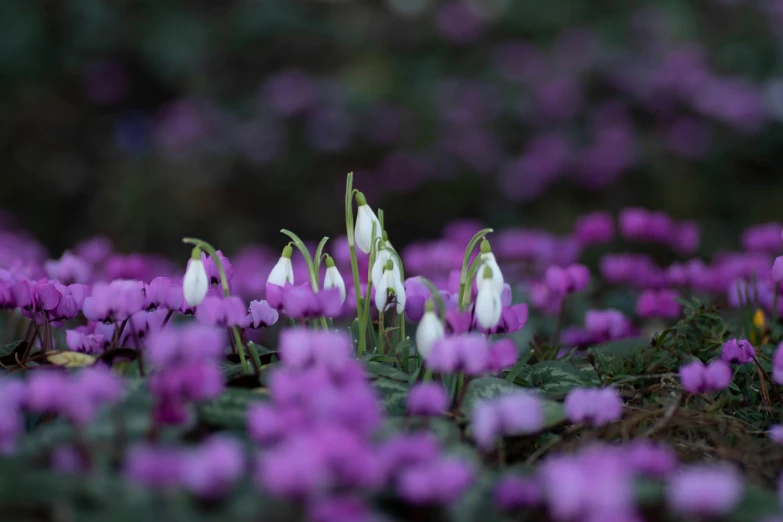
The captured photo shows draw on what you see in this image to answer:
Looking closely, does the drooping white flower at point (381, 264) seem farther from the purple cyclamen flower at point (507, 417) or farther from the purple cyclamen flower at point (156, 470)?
the purple cyclamen flower at point (156, 470)

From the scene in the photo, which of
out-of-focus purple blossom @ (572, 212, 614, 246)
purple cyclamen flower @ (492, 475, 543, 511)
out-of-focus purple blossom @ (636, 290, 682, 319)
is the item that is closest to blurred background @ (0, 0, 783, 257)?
out-of-focus purple blossom @ (572, 212, 614, 246)

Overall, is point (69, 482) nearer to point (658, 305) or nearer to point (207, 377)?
point (207, 377)

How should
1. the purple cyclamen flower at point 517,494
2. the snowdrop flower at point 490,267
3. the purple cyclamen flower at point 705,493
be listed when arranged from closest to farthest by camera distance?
the purple cyclamen flower at point 705,493 < the purple cyclamen flower at point 517,494 < the snowdrop flower at point 490,267


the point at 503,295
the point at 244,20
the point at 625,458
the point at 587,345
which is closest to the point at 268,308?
the point at 503,295

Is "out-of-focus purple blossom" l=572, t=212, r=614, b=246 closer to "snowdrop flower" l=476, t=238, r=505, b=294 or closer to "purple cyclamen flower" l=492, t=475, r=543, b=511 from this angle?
"snowdrop flower" l=476, t=238, r=505, b=294

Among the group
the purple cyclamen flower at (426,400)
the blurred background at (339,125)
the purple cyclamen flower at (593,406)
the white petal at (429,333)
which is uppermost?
the blurred background at (339,125)

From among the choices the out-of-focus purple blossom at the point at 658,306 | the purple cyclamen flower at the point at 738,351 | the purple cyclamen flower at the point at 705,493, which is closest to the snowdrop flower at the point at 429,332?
the purple cyclamen flower at the point at 705,493

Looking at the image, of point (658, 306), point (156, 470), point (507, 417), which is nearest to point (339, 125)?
point (658, 306)
